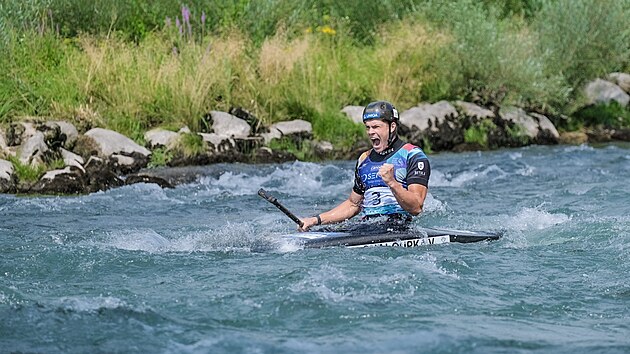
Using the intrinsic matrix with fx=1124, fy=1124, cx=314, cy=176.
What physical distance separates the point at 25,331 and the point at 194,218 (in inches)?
181

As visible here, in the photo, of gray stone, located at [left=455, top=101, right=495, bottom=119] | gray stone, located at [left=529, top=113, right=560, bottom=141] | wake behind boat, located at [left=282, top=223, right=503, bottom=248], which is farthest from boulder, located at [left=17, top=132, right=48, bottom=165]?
gray stone, located at [left=529, top=113, right=560, bottom=141]

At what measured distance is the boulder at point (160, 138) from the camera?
1389cm

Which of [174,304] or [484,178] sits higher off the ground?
[174,304]

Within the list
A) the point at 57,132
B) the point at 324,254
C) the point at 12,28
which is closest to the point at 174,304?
the point at 324,254

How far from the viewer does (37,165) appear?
40.8 feet

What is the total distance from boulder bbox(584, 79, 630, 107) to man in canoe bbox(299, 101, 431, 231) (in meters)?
11.5

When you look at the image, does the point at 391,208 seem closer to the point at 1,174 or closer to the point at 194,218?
the point at 194,218

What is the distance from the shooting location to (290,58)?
16.2 m

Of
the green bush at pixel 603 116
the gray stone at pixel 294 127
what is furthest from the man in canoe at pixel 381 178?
the green bush at pixel 603 116

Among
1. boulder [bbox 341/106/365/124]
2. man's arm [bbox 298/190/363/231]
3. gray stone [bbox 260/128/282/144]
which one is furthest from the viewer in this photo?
boulder [bbox 341/106/365/124]

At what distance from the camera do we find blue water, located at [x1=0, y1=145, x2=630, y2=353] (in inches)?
233

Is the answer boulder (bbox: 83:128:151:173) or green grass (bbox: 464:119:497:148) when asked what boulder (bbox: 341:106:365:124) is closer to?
green grass (bbox: 464:119:497:148)

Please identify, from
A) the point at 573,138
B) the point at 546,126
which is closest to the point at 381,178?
the point at 546,126

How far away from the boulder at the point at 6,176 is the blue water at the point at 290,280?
450 mm
